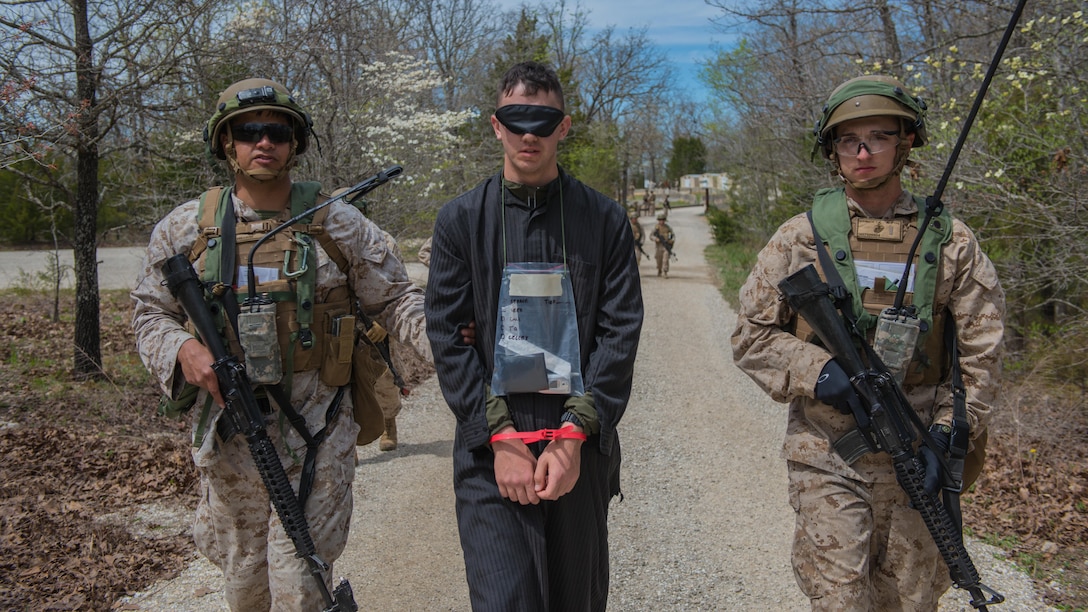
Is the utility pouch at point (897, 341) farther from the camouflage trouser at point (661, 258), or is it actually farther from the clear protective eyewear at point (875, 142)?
the camouflage trouser at point (661, 258)

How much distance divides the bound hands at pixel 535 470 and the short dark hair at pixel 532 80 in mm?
1074

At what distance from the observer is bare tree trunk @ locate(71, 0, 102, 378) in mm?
7414

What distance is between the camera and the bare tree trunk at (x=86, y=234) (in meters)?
7.41

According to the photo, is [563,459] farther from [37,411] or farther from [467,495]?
[37,411]

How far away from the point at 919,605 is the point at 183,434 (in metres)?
5.49

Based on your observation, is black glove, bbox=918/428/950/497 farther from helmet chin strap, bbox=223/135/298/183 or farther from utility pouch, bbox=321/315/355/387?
helmet chin strap, bbox=223/135/298/183

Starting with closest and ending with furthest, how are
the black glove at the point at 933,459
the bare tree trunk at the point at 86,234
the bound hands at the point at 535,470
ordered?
the bound hands at the point at 535,470, the black glove at the point at 933,459, the bare tree trunk at the point at 86,234

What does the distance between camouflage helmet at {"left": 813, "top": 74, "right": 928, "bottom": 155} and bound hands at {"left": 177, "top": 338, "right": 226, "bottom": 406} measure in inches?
96.0

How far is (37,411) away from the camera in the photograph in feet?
23.0

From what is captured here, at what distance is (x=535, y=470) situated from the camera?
262 cm

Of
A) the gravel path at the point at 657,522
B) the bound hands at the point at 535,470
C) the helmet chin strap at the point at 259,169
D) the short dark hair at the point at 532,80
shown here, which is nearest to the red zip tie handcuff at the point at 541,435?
the bound hands at the point at 535,470

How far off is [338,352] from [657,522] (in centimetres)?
300

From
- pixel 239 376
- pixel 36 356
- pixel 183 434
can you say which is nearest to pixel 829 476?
pixel 239 376

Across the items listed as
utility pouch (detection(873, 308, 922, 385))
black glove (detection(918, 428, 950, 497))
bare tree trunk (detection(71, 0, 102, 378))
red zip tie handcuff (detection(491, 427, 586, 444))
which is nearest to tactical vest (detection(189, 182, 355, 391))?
red zip tie handcuff (detection(491, 427, 586, 444))
